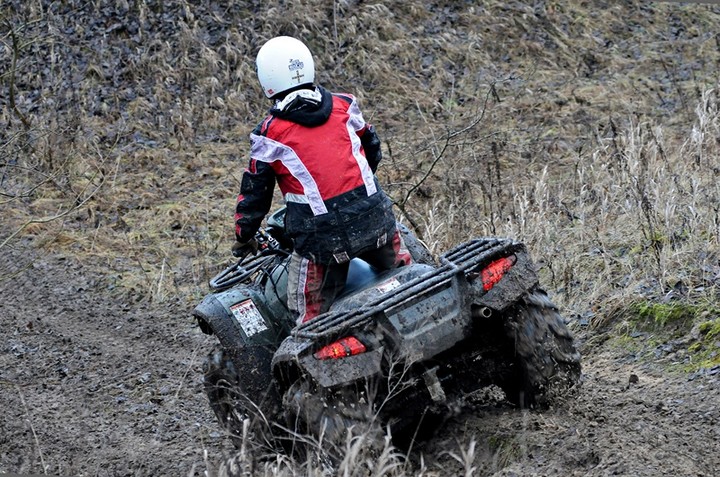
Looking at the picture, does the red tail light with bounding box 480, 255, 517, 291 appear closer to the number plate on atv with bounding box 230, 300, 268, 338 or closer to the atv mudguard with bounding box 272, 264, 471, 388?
the atv mudguard with bounding box 272, 264, 471, 388

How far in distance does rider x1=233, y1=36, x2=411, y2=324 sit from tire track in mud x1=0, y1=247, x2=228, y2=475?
1.23m

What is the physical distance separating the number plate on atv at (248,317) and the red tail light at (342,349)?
3.24ft

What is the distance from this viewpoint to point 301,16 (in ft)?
49.3

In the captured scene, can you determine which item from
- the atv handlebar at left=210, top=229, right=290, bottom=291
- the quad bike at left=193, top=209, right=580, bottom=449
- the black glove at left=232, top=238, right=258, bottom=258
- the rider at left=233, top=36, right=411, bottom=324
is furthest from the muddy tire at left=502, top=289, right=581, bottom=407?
the black glove at left=232, top=238, right=258, bottom=258

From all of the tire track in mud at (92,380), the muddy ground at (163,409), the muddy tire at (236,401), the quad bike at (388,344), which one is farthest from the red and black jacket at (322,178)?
the tire track in mud at (92,380)

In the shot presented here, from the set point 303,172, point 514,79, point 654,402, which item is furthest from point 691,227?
point 514,79

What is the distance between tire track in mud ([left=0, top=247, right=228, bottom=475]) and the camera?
22.1 ft

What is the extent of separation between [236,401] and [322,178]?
1.42 m

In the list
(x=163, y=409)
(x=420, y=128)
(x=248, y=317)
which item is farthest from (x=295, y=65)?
(x=420, y=128)

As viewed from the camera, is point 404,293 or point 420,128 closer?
point 404,293

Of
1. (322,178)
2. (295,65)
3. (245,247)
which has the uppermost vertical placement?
(295,65)

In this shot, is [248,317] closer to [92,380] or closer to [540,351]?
[540,351]

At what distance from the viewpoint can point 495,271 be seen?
17.0 feet

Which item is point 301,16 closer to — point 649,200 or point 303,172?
point 649,200
